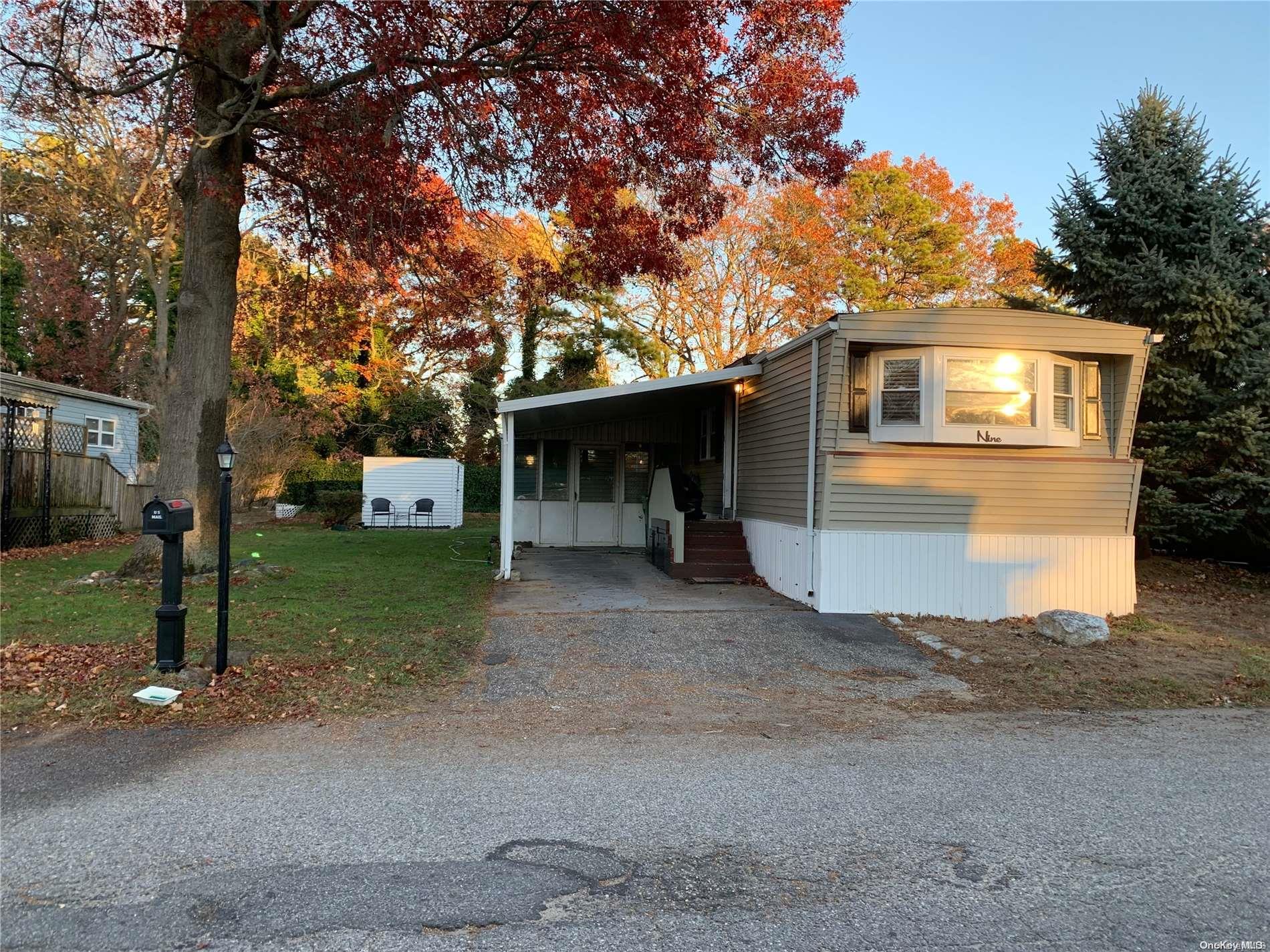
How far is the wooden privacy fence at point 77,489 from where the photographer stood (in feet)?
46.0

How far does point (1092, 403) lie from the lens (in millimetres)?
9734

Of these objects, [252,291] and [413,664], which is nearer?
[413,664]

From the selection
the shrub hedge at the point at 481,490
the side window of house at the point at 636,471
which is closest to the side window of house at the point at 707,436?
the side window of house at the point at 636,471

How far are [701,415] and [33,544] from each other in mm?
12097

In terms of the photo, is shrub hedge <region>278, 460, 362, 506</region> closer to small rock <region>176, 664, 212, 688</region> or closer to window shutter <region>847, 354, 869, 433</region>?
window shutter <region>847, 354, 869, 433</region>

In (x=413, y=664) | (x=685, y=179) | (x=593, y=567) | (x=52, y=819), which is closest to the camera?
(x=52, y=819)

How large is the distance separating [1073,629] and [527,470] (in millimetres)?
10230

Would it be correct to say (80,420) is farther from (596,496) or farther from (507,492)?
(507,492)

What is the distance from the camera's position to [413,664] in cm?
650

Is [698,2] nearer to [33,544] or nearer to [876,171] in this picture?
[33,544]

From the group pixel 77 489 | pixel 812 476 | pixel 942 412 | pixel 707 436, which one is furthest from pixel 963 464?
pixel 77 489

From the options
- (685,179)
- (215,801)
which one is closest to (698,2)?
(685,179)

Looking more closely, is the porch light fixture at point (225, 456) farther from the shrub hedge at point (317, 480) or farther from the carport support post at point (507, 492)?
the shrub hedge at point (317, 480)

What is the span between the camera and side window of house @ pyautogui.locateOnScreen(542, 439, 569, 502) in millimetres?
15414
